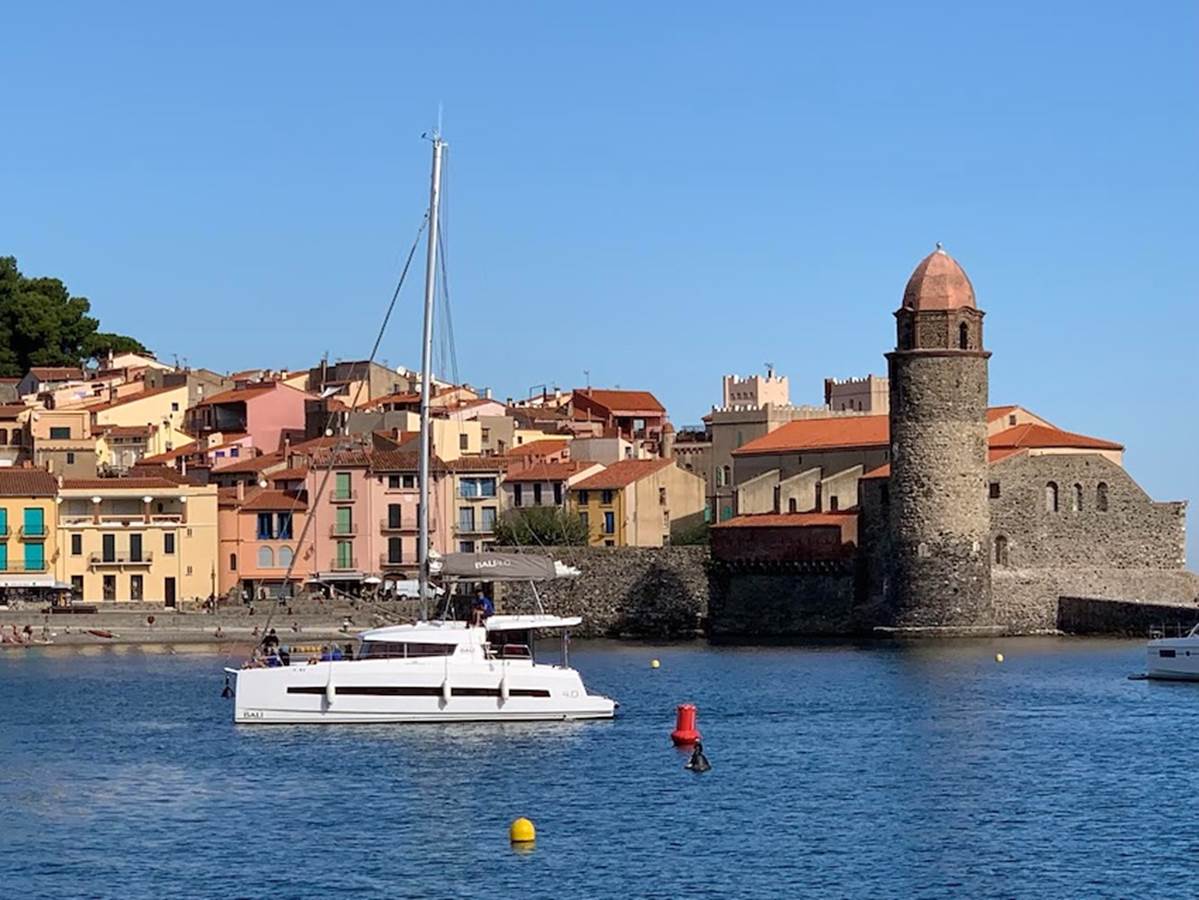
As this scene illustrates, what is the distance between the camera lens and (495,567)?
4528 cm

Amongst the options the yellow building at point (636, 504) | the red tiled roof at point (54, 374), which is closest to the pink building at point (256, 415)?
the red tiled roof at point (54, 374)

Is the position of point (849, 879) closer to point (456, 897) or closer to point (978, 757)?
point (456, 897)

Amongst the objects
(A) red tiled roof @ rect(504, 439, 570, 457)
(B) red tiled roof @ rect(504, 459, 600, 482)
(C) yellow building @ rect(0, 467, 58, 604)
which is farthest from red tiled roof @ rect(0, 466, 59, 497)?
(A) red tiled roof @ rect(504, 439, 570, 457)

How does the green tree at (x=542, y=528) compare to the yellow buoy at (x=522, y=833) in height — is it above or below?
above

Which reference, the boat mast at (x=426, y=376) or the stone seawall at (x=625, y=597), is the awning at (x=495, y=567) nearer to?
the boat mast at (x=426, y=376)

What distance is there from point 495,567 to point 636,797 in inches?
464

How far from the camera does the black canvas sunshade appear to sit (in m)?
45.1

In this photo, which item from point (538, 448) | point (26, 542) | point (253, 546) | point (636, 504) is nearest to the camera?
point (26, 542)

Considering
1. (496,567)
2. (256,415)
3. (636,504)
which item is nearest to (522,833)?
(496,567)

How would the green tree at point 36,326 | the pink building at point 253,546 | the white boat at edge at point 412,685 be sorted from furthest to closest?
the green tree at point 36,326, the pink building at point 253,546, the white boat at edge at point 412,685

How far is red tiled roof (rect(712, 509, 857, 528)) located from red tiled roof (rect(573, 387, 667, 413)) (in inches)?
1196

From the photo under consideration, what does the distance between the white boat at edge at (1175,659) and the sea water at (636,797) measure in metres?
1.43

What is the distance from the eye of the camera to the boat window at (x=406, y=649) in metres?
41.3

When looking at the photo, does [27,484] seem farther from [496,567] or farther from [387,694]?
[387,694]
